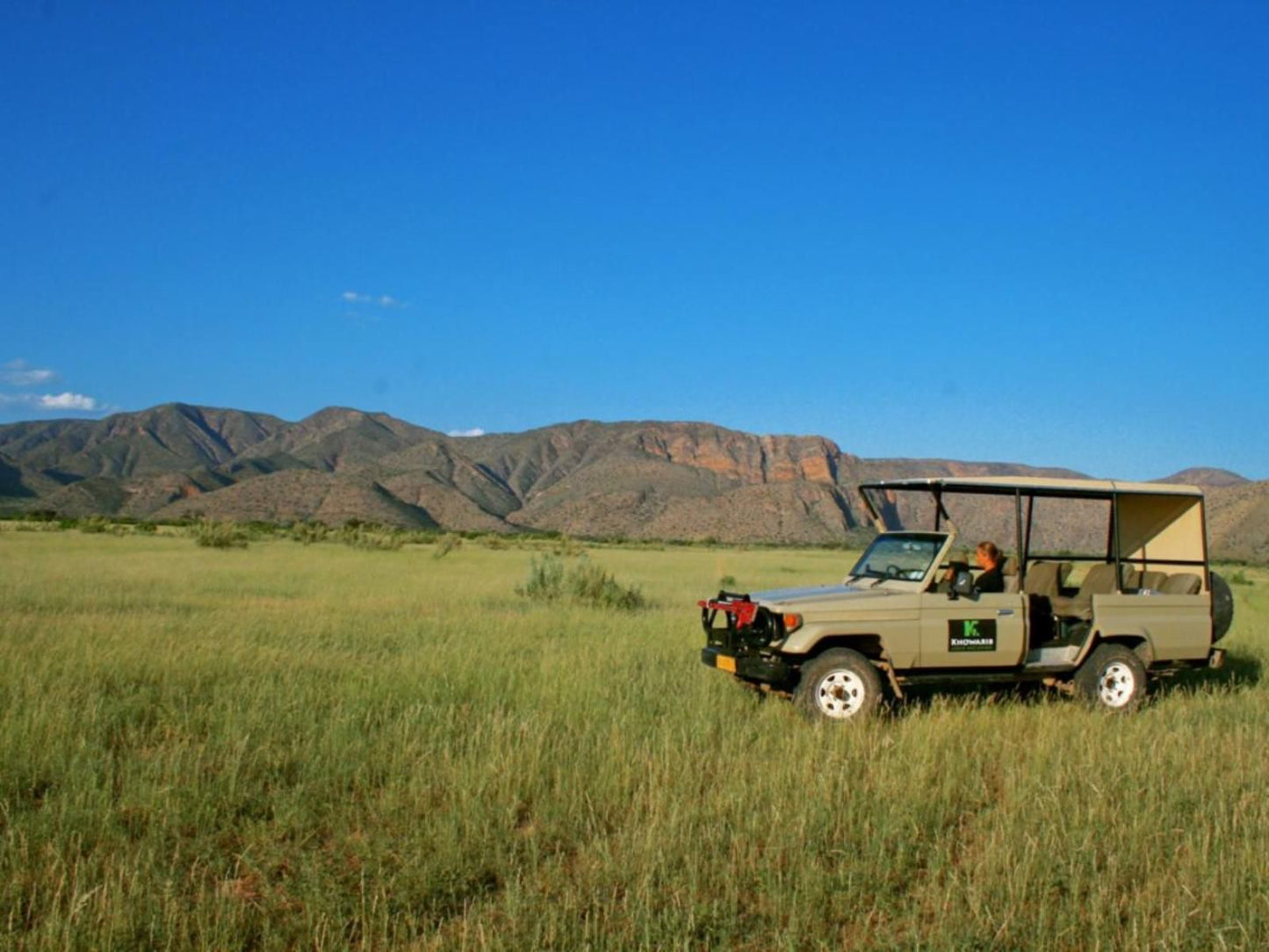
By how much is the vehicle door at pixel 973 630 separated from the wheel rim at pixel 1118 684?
4.07ft

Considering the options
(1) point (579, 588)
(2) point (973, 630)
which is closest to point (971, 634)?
(2) point (973, 630)

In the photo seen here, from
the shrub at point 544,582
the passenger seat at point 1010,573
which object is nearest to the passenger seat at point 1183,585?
the passenger seat at point 1010,573

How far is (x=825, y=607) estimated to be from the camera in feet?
27.8

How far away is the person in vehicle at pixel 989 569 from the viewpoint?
31.8 feet

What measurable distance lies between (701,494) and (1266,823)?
100063 millimetres

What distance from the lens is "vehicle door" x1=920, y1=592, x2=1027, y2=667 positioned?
8812mm

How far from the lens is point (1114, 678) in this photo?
976 cm

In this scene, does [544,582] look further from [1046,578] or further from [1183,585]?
[1183,585]

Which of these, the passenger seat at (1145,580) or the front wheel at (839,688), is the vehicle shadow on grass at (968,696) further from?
the passenger seat at (1145,580)

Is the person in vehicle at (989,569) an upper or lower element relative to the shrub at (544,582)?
upper

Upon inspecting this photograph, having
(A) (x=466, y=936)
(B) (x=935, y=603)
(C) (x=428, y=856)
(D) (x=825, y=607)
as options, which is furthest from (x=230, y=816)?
(B) (x=935, y=603)

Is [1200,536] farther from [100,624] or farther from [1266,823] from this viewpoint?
[100,624]

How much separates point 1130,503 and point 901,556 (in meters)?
3.45

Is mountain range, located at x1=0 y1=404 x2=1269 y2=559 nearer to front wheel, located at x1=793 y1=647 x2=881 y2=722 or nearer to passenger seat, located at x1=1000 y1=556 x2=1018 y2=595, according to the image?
passenger seat, located at x1=1000 y1=556 x2=1018 y2=595
